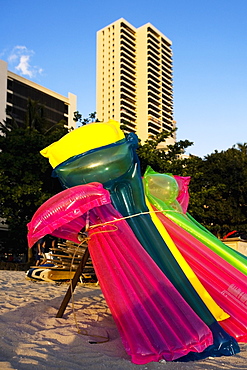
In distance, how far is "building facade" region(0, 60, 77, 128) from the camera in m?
48.4

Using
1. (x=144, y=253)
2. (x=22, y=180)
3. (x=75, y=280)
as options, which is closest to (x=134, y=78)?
(x=22, y=180)

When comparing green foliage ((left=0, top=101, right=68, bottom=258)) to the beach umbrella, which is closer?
the beach umbrella

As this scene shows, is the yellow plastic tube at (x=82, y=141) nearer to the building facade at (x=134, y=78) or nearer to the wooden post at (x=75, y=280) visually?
the wooden post at (x=75, y=280)

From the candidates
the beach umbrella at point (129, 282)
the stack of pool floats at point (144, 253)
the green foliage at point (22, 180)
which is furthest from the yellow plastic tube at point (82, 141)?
the green foliage at point (22, 180)

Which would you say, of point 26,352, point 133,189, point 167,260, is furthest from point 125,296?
point 133,189

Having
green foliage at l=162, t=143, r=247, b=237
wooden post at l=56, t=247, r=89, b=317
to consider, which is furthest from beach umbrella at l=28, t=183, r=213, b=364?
green foliage at l=162, t=143, r=247, b=237

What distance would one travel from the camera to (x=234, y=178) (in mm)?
24031

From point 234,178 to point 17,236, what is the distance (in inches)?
563

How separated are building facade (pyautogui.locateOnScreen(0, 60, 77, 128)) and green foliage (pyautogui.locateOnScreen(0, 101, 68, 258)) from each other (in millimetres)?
31676

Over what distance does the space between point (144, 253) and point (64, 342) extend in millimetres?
1087

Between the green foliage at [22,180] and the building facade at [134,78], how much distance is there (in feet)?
238

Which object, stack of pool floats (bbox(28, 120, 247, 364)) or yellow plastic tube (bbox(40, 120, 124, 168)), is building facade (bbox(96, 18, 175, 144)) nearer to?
yellow plastic tube (bbox(40, 120, 124, 168))

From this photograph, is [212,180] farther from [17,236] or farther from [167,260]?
[167,260]

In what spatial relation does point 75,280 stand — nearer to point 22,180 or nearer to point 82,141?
point 82,141
